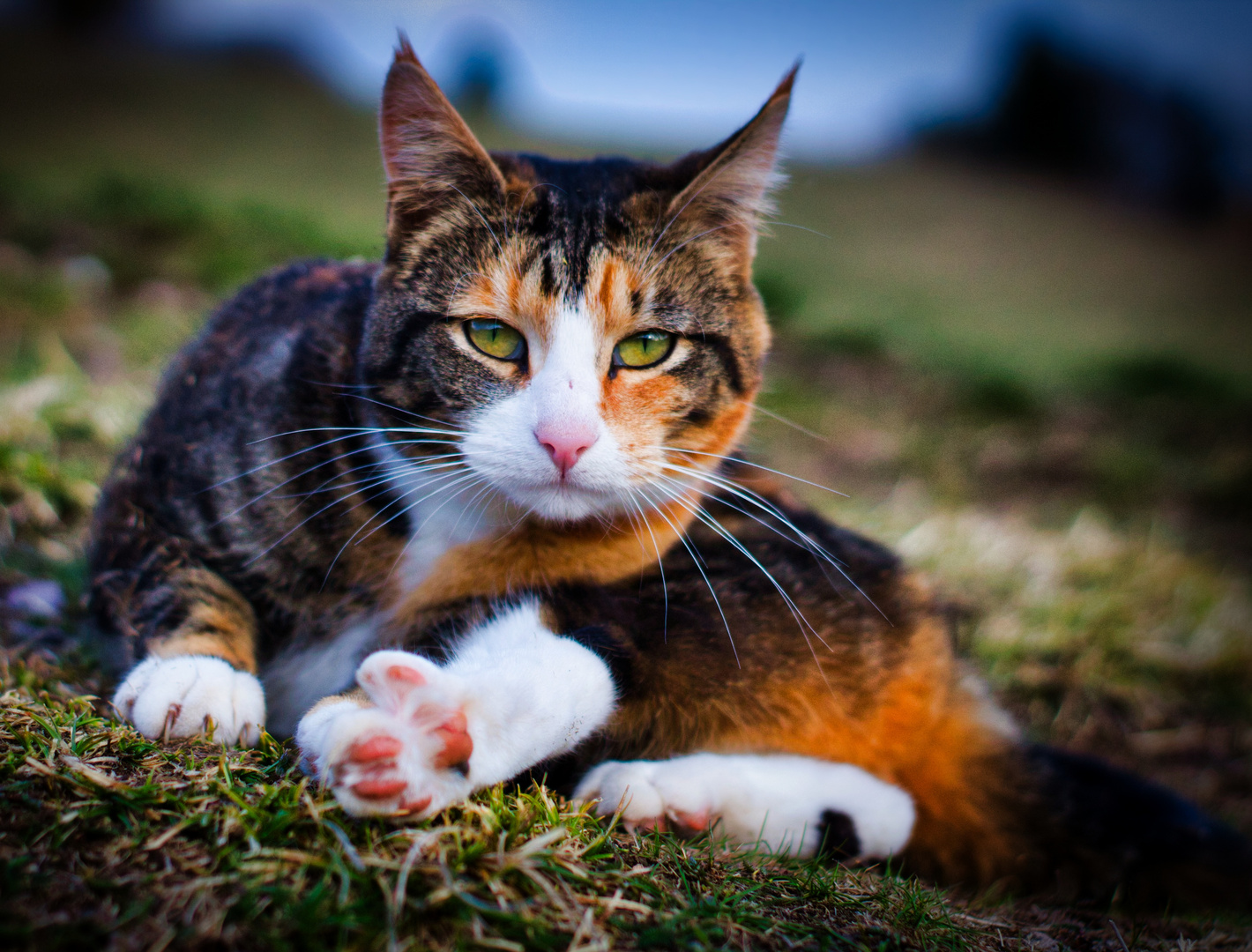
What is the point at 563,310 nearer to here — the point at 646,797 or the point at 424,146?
the point at 424,146

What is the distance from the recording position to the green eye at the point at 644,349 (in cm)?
144

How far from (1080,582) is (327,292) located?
306cm

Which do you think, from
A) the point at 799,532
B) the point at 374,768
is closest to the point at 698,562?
the point at 799,532

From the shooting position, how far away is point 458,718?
1.04 metres

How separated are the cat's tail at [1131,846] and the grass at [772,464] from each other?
0.36 feet

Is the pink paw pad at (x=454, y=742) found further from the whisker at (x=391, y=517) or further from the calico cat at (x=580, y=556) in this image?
the whisker at (x=391, y=517)

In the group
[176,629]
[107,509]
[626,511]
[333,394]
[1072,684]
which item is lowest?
[1072,684]

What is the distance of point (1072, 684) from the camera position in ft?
8.19

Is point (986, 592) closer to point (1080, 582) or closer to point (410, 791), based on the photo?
point (1080, 582)

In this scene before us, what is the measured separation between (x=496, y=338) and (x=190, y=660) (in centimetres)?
77

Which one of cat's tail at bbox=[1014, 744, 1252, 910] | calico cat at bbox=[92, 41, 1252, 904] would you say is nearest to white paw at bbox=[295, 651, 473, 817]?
calico cat at bbox=[92, 41, 1252, 904]

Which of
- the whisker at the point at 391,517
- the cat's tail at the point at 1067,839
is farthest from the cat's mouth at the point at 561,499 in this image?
the cat's tail at the point at 1067,839

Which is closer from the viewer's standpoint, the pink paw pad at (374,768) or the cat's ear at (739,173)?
the pink paw pad at (374,768)

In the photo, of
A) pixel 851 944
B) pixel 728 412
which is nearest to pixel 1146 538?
pixel 728 412
